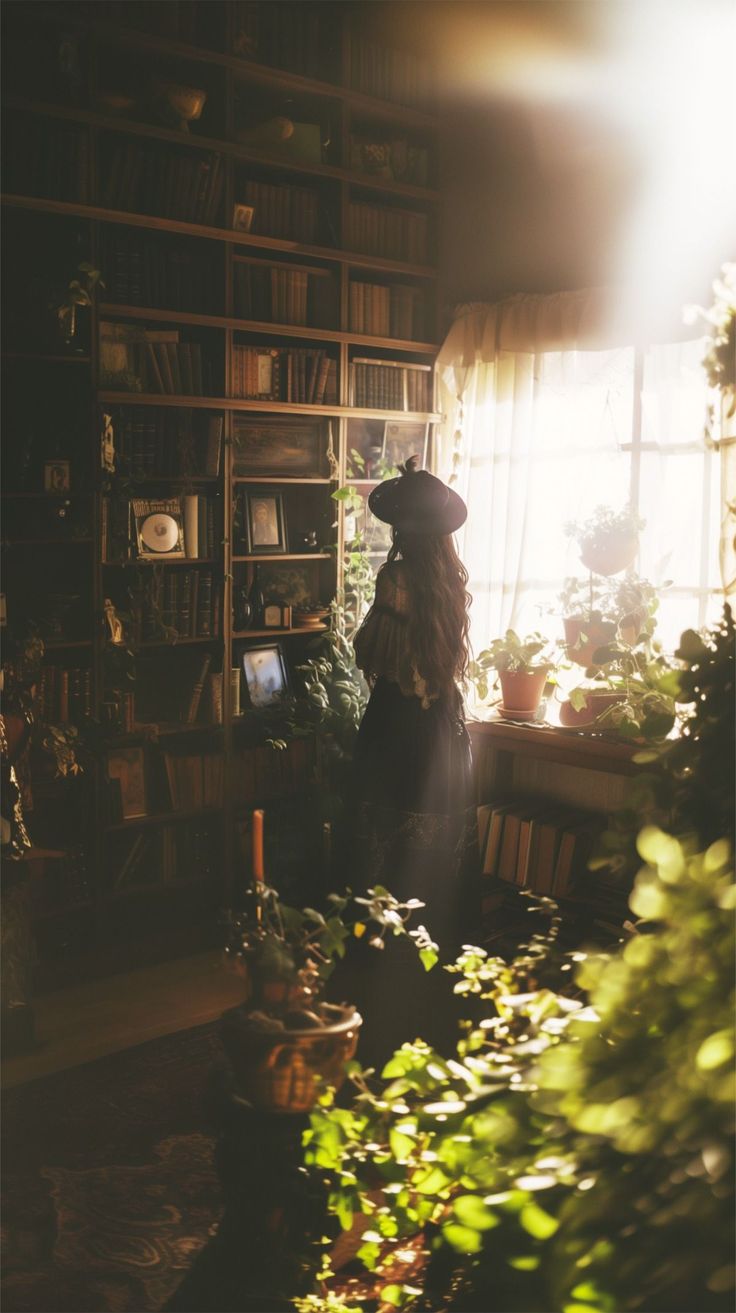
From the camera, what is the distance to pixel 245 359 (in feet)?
15.0

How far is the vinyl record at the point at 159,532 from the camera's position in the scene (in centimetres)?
426

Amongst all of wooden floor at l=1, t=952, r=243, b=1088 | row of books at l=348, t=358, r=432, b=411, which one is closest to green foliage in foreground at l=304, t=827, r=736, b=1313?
wooden floor at l=1, t=952, r=243, b=1088

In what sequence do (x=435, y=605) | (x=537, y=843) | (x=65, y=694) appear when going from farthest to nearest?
(x=537, y=843) < (x=65, y=694) < (x=435, y=605)

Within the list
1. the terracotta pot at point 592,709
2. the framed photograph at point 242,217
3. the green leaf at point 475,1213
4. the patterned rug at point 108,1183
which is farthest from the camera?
the framed photograph at point 242,217

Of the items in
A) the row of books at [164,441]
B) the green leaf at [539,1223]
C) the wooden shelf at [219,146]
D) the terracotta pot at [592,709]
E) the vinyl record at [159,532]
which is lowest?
the green leaf at [539,1223]

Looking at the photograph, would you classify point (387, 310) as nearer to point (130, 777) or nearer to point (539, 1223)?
point (130, 777)

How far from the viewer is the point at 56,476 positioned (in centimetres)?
398

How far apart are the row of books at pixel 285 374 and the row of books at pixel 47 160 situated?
0.87 meters

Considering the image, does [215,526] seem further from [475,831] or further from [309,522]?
[475,831]

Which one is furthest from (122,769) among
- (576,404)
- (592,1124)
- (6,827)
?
(592,1124)

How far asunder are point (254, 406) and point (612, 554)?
1504mm

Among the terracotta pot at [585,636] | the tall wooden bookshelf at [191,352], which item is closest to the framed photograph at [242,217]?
the tall wooden bookshelf at [191,352]

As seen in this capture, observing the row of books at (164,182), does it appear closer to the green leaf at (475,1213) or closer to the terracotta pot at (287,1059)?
the terracotta pot at (287,1059)

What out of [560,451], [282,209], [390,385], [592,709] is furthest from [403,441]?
[592,709]
